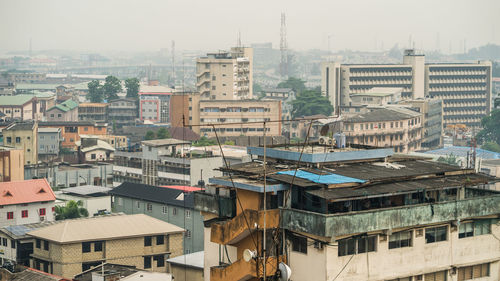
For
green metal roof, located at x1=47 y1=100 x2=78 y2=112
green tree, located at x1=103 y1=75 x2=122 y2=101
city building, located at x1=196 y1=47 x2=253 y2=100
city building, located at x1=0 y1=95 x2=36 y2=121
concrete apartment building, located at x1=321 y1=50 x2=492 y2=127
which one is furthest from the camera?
green tree, located at x1=103 y1=75 x2=122 y2=101

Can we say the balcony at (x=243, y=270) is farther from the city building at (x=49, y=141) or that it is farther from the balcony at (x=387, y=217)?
the city building at (x=49, y=141)

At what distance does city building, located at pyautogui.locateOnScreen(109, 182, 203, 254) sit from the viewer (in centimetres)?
3659

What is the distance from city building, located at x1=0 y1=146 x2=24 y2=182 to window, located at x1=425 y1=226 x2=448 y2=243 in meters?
41.0

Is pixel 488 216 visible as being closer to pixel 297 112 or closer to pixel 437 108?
pixel 437 108

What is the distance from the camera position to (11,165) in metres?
54.3

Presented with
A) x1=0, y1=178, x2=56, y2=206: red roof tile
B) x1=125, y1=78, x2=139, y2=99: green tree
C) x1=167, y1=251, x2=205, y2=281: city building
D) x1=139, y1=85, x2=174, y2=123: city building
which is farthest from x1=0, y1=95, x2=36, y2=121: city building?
x1=167, y1=251, x2=205, y2=281: city building

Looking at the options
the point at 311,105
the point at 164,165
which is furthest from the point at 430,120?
the point at 164,165

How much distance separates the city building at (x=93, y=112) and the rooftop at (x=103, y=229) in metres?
65.2

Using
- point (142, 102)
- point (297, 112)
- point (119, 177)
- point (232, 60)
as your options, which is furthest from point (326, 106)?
point (119, 177)

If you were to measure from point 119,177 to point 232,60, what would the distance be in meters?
37.0

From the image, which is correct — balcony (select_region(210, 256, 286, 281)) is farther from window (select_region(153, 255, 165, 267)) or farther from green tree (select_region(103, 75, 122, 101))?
green tree (select_region(103, 75, 122, 101))

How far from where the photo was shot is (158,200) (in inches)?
1582

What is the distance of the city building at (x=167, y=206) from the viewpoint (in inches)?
1441

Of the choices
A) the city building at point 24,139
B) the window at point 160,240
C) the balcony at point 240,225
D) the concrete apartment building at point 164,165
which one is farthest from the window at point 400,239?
the city building at point 24,139
